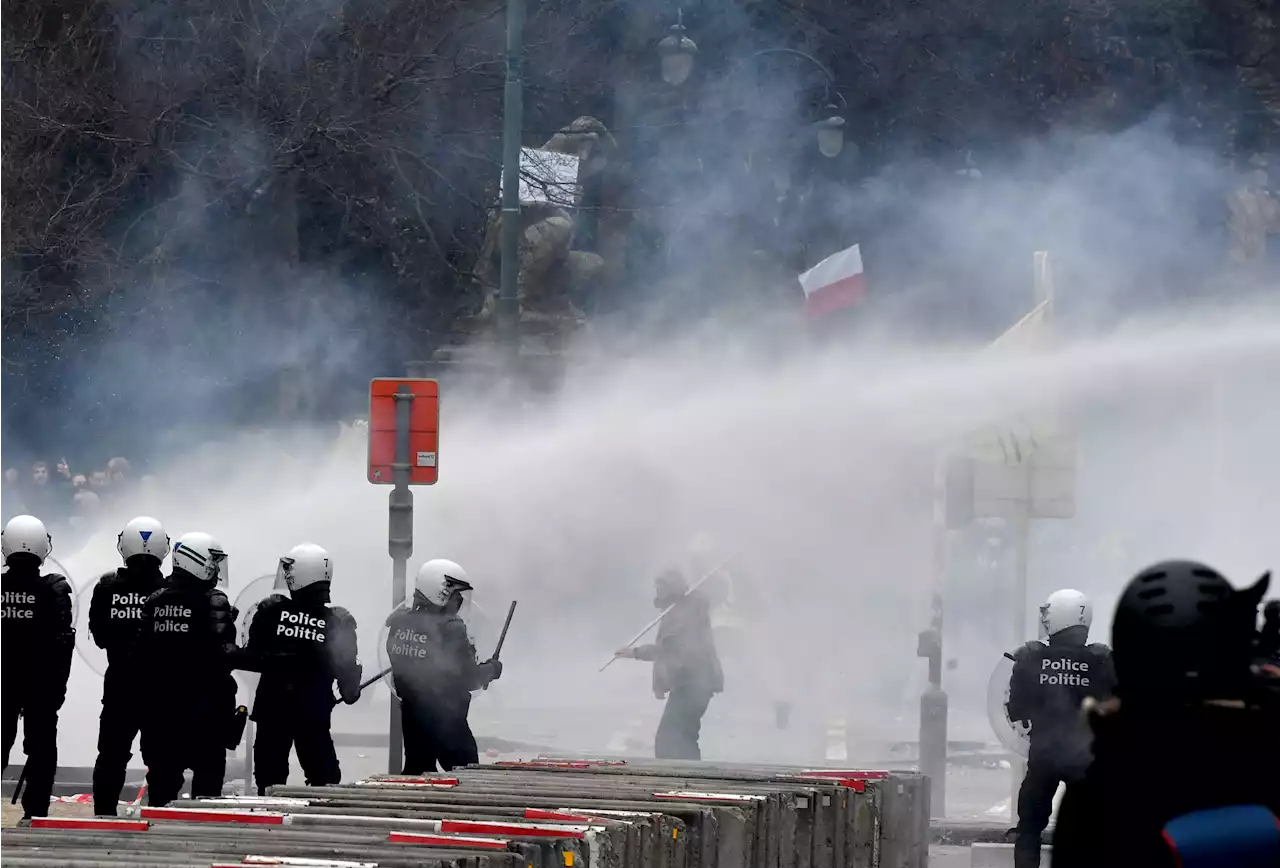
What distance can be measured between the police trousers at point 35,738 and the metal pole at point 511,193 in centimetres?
615

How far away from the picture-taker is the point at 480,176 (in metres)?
26.0

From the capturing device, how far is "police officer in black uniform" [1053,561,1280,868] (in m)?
2.88

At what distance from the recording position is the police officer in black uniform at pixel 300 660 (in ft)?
31.0

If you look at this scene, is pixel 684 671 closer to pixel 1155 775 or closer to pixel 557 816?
pixel 557 816

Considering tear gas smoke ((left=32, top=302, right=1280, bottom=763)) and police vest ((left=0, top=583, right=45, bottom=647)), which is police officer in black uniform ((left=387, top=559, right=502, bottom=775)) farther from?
tear gas smoke ((left=32, top=302, right=1280, bottom=763))

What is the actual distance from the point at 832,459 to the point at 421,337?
5.82 metres

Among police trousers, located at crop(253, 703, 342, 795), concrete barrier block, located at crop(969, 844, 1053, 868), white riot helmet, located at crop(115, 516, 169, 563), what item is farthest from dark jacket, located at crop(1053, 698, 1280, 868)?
concrete barrier block, located at crop(969, 844, 1053, 868)

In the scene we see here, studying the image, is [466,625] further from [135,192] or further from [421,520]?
[135,192]

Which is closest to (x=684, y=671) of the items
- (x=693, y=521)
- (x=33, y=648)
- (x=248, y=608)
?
(x=248, y=608)

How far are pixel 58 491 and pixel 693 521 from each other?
5825 mm

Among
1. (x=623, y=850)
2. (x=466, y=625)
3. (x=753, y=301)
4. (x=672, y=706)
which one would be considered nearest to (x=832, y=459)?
(x=753, y=301)

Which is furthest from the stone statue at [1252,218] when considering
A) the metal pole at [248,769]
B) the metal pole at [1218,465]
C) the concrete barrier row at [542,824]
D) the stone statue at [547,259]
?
the concrete barrier row at [542,824]

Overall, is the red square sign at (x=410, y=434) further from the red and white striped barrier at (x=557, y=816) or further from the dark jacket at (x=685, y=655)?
the red and white striped barrier at (x=557, y=816)

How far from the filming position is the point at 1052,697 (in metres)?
9.18
